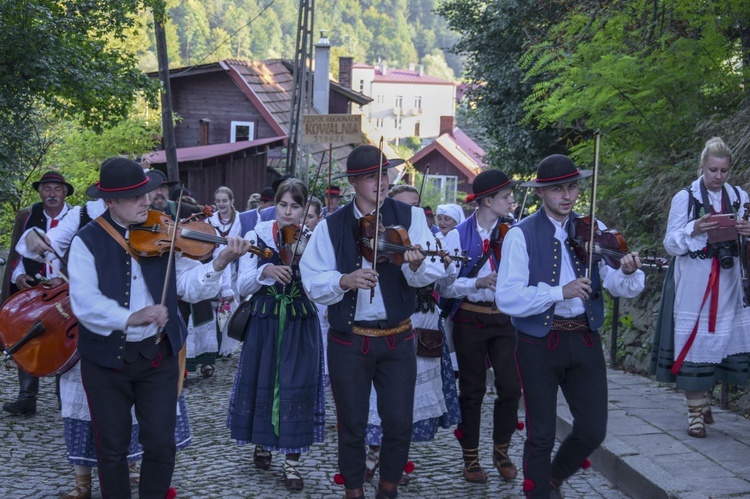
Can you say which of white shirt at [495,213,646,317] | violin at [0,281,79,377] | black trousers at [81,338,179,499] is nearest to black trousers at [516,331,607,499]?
white shirt at [495,213,646,317]

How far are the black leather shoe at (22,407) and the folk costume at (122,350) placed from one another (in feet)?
12.5

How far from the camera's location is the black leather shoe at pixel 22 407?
8.57 metres

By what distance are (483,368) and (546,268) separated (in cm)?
158

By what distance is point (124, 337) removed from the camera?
4.93 meters

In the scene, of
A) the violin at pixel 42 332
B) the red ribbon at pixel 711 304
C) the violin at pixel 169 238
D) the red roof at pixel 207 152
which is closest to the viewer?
the violin at pixel 169 238

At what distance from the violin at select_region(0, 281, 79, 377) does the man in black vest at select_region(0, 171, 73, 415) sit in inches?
62.3

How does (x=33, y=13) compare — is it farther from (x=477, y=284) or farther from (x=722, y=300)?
(x=722, y=300)

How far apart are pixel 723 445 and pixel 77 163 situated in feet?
76.3

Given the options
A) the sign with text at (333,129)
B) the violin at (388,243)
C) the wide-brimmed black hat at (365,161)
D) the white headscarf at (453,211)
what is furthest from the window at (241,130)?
the violin at (388,243)

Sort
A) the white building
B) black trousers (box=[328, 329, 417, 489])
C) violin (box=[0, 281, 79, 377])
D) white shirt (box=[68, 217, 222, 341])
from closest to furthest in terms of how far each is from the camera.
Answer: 1. white shirt (box=[68, 217, 222, 341])
2. black trousers (box=[328, 329, 417, 489])
3. violin (box=[0, 281, 79, 377])
4. the white building

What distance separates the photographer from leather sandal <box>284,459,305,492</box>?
652 centimetres

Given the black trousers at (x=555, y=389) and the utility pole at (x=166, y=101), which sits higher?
the utility pole at (x=166, y=101)

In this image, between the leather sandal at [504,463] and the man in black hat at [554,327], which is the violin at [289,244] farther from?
the leather sandal at [504,463]

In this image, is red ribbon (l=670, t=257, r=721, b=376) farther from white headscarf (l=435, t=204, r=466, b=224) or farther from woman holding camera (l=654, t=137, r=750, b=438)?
white headscarf (l=435, t=204, r=466, b=224)
